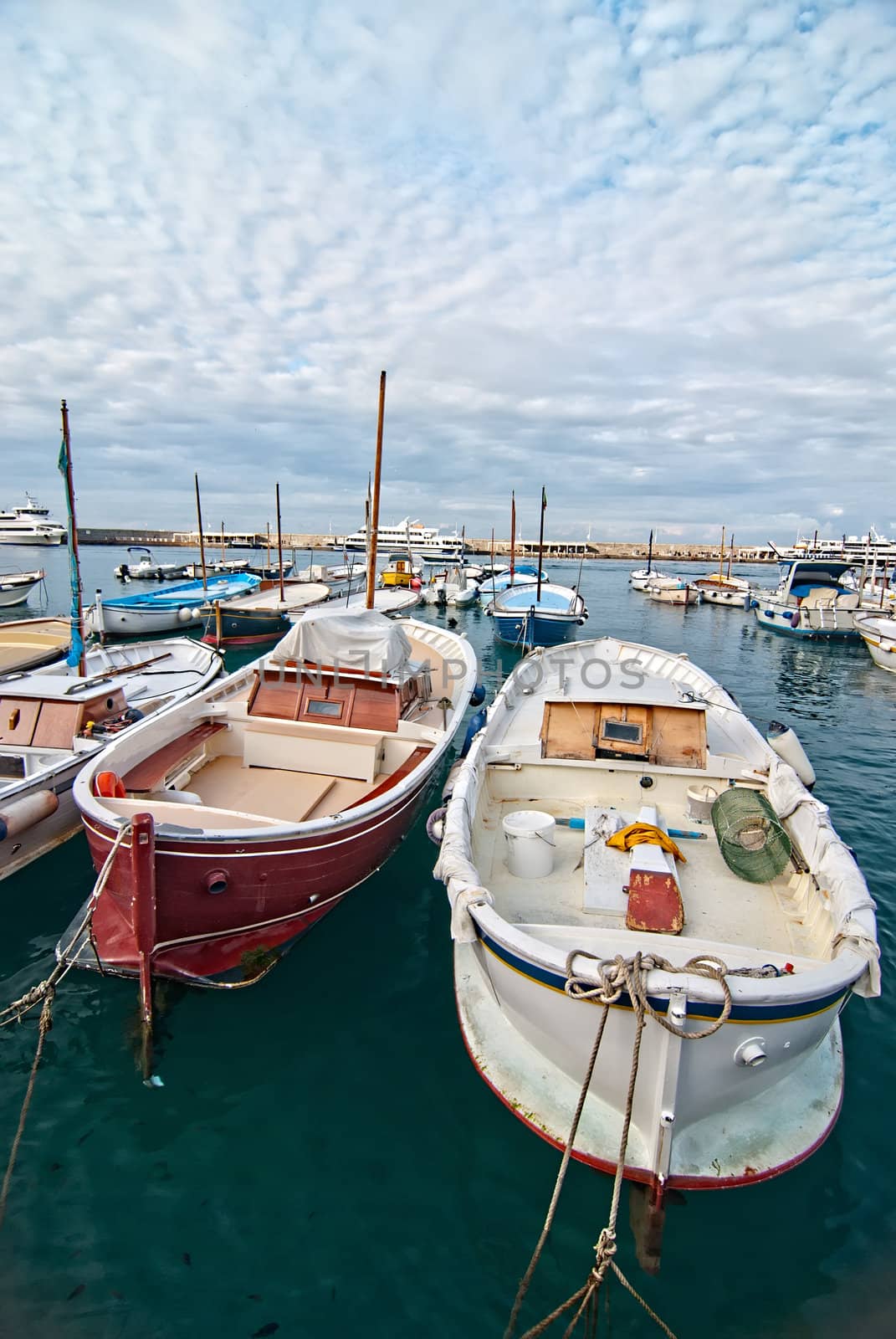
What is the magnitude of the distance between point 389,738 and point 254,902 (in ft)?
13.8

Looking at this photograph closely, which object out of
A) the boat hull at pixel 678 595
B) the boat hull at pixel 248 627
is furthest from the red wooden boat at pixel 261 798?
the boat hull at pixel 678 595

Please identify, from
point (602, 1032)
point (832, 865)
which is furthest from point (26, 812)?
point (832, 865)

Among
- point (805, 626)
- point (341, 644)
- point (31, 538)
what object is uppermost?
point (31, 538)

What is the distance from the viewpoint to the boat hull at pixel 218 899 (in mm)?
6594

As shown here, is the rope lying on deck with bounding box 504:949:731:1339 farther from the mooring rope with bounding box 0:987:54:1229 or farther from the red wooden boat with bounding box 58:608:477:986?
the mooring rope with bounding box 0:987:54:1229

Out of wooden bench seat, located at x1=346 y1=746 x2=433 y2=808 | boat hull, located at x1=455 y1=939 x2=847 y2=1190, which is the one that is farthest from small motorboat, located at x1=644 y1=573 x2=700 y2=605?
boat hull, located at x1=455 y1=939 x2=847 y2=1190

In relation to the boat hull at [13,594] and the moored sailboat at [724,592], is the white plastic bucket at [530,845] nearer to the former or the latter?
the boat hull at [13,594]

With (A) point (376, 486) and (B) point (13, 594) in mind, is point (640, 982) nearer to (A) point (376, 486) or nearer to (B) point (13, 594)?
(A) point (376, 486)

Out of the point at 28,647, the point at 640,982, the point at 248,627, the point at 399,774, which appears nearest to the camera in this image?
the point at 640,982

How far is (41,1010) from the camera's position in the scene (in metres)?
7.00

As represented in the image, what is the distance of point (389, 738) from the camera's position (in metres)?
10.9

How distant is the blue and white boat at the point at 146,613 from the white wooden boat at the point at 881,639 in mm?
36639

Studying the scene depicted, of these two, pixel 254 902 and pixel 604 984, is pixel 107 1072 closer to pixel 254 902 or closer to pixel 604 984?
pixel 254 902

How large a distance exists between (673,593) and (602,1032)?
62351mm
